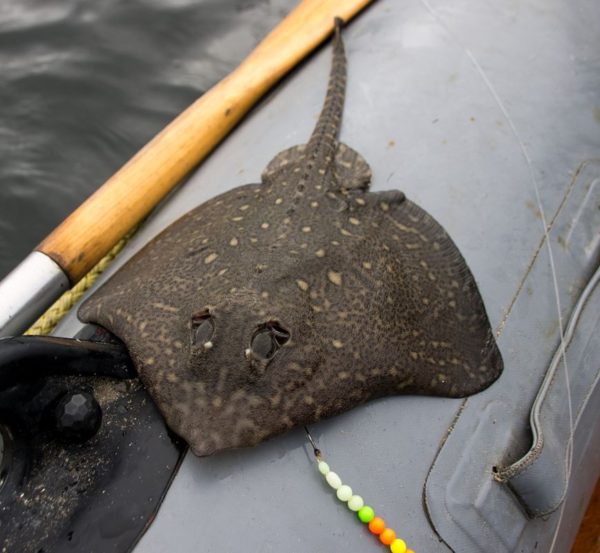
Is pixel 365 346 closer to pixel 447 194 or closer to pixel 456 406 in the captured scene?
pixel 456 406

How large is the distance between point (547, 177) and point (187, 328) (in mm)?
1784

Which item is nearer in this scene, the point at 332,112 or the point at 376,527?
the point at 376,527

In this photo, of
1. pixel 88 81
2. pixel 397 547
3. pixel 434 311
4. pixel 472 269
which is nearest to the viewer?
pixel 397 547

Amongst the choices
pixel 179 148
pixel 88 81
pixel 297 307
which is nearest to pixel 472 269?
pixel 297 307

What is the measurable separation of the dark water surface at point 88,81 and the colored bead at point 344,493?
3423 mm

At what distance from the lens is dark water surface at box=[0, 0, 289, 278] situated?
5.05m

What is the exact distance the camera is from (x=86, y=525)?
200 cm

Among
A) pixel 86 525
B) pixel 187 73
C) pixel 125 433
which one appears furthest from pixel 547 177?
pixel 187 73

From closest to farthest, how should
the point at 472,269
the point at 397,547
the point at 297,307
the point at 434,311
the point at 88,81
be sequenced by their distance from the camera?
the point at 397,547, the point at 297,307, the point at 434,311, the point at 472,269, the point at 88,81

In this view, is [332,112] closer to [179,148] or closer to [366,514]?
[179,148]

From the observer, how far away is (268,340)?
7.03 feet

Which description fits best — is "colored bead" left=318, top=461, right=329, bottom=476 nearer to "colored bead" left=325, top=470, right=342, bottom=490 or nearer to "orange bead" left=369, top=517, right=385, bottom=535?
"colored bead" left=325, top=470, right=342, bottom=490

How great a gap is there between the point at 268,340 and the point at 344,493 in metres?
0.53

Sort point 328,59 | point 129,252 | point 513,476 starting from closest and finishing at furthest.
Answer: point 513,476 < point 129,252 < point 328,59
